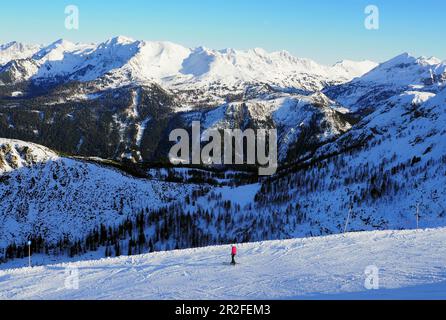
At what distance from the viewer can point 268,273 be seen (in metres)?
38.2

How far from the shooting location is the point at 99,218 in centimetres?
16912

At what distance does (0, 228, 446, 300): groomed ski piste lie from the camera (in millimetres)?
32594

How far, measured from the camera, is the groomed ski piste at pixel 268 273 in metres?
32.6

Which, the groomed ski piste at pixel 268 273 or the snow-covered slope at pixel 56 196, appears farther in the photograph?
the snow-covered slope at pixel 56 196

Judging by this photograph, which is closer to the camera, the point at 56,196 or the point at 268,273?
the point at 268,273

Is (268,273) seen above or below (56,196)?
above

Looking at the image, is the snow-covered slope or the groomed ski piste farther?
the snow-covered slope
